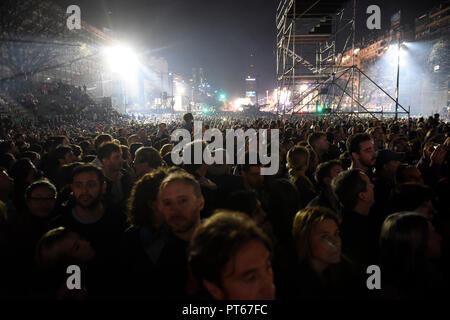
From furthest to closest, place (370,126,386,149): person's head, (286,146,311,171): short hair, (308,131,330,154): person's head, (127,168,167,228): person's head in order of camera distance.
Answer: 1. (370,126,386,149): person's head
2. (308,131,330,154): person's head
3. (286,146,311,171): short hair
4. (127,168,167,228): person's head

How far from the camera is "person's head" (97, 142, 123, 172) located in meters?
5.66

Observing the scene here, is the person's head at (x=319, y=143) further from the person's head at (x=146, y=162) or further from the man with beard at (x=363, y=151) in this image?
the person's head at (x=146, y=162)

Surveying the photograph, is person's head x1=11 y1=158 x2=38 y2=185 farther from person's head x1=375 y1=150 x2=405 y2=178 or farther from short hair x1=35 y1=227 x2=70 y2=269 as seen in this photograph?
person's head x1=375 y1=150 x2=405 y2=178

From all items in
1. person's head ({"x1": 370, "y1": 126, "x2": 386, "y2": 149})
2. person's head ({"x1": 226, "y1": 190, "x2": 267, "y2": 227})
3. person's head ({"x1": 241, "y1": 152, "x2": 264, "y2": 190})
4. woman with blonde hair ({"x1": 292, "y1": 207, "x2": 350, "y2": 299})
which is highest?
person's head ({"x1": 370, "y1": 126, "x2": 386, "y2": 149})

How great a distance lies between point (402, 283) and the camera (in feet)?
8.21

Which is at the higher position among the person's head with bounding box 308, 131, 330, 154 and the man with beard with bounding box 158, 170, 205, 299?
the person's head with bounding box 308, 131, 330, 154

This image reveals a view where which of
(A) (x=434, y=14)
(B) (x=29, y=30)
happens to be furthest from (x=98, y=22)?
(A) (x=434, y=14)

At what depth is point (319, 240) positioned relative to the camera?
265 centimetres

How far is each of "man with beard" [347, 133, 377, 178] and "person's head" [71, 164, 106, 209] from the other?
4.22 meters

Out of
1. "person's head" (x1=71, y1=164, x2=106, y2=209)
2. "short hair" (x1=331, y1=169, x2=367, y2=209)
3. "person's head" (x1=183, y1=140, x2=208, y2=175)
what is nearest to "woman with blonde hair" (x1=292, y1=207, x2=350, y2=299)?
"short hair" (x1=331, y1=169, x2=367, y2=209)

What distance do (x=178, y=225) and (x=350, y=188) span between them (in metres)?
2.05

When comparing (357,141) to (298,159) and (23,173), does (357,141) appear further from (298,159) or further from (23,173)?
(23,173)

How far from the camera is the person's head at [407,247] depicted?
2.49m
